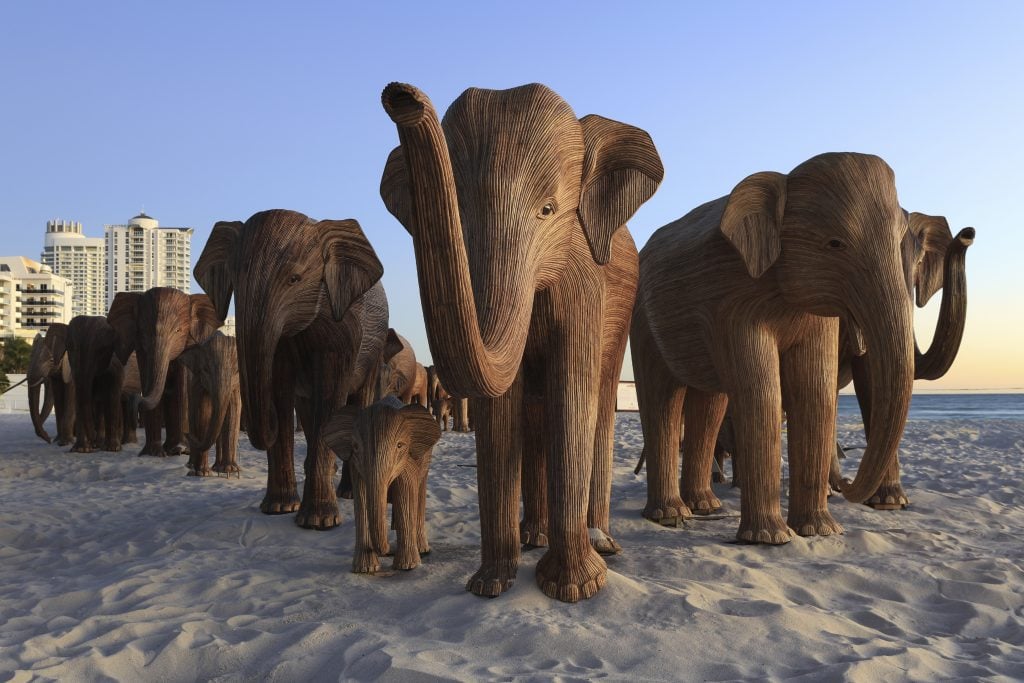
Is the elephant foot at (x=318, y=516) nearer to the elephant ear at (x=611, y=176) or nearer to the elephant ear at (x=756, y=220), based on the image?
the elephant ear at (x=611, y=176)

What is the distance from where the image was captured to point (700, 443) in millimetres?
5980

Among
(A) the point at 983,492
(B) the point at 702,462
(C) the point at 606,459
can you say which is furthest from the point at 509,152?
(A) the point at 983,492

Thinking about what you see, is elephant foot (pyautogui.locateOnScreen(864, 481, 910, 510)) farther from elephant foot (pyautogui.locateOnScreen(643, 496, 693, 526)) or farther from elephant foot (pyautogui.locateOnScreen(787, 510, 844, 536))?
elephant foot (pyautogui.locateOnScreen(643, 496, 693, 526))

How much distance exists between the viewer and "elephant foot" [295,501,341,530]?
5309mm

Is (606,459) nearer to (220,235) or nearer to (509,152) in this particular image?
(509,152)

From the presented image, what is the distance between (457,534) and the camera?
17.4 feet

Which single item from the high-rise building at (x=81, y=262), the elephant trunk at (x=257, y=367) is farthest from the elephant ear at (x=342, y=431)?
the high-rise building at (x=81, y=262)

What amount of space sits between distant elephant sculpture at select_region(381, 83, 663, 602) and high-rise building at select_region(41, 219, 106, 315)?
126 meters

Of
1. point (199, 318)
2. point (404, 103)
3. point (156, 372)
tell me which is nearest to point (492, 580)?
point (404, 103)

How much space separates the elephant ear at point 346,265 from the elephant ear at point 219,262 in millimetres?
939

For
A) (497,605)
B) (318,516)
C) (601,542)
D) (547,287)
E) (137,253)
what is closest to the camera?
(497,605)

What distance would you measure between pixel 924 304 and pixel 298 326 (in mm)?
4902

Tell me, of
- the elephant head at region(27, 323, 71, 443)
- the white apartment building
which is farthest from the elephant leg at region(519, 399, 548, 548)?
the white apartment building

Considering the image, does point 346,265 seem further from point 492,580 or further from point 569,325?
point 492,580
